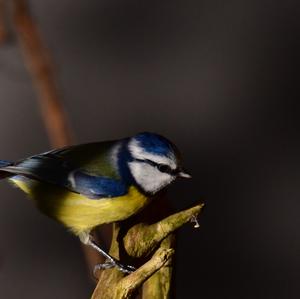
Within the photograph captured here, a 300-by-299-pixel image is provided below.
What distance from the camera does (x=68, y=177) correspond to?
3.44 feet

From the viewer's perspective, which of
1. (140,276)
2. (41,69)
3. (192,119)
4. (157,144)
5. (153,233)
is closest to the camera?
(140,276)

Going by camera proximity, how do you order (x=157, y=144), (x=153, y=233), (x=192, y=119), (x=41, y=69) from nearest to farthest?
(x=153, y=233) < (x=157, y=144) < (x=41, y=69) < (x=192, y=119)

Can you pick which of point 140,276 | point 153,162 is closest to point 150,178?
point 153,162

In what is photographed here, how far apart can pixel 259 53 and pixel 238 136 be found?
0.22 metres

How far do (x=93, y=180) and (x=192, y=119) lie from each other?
0.77m

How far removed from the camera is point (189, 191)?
1794 mm

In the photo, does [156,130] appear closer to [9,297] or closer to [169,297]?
[9,297]

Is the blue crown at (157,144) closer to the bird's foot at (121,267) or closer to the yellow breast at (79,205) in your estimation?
the yellow breast at (79,205)

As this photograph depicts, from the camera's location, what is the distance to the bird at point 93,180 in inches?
39.8

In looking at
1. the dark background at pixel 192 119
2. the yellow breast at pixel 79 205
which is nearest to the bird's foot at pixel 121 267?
the yellow breast at pixel 79 205

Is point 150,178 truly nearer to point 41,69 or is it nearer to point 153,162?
point 153,162

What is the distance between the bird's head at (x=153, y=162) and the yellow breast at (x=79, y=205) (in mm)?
24

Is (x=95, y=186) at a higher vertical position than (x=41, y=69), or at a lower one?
lower

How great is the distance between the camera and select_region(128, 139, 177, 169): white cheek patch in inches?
38.5
